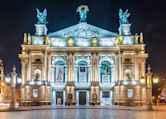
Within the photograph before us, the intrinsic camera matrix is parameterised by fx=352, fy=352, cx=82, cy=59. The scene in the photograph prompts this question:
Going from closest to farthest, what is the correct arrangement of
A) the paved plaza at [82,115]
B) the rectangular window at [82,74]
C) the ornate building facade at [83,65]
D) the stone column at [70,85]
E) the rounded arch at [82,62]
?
the paved plaza at [82,115] < the ornate building facade at [83,65] < the stone column at [70,85] < the rectangular window at [82,74] < the rounded arch at [82,62]

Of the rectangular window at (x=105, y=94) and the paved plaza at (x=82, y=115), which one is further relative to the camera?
the rectangular window at (x=105, y=94)

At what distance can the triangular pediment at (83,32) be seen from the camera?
80.6m

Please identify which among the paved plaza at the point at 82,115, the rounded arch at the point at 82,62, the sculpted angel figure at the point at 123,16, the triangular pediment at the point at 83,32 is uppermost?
the sculpted angel figure at the point at 123,16

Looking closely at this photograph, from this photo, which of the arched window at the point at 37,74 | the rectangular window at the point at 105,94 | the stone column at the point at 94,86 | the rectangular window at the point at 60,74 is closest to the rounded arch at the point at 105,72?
the stone column at the point at 94,86

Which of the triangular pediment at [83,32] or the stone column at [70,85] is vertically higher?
the triangular pediment at [83,32]

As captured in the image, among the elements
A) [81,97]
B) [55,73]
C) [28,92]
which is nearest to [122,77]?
[81,97]

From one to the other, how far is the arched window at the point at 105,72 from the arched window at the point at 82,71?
144 inches

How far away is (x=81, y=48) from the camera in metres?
79.8

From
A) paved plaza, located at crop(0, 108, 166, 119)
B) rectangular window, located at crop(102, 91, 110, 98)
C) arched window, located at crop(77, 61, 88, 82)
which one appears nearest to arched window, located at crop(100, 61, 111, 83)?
rectangular window, located at crop(102, 91, 110, 98)

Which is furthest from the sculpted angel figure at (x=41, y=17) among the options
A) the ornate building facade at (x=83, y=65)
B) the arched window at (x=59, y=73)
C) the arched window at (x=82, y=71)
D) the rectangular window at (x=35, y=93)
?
the rectangular window at (x=35, y=93)

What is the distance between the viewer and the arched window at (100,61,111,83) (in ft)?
263

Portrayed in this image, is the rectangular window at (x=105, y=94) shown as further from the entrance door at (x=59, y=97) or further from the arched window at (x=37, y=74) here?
the arched window at (x=37, y=74)

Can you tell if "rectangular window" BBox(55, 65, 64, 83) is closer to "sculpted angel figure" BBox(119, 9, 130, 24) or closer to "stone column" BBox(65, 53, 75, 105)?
"stone column" BBox(65, 53, 75, 105)

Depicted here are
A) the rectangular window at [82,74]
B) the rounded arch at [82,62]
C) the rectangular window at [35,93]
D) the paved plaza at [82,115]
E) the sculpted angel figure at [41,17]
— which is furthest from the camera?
the sculpted angel figure at [41,17]
